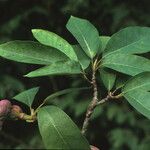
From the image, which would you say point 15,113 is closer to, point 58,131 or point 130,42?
point 58,131

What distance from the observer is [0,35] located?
350 cm

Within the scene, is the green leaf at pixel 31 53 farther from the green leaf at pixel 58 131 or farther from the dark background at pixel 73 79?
the dark background at pixel 73 79

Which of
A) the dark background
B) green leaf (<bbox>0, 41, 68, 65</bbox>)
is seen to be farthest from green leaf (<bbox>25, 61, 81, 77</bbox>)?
the dark background

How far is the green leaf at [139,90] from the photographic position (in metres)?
0.88

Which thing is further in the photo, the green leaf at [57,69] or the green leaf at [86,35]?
the green leaf at [86,35]

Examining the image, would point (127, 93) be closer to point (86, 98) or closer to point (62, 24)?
point (86, 98)

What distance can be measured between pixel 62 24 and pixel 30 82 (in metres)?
0.64

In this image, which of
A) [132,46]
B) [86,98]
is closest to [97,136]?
[86,98]

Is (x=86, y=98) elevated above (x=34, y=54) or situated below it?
below

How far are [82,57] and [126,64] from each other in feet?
0.37

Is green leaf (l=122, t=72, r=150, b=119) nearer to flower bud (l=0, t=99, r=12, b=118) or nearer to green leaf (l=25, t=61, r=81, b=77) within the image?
green leaf (l=25, t=61, r=81, b=77)

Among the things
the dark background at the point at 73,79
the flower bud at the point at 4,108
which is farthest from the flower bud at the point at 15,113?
the dark background at the point at 73,79

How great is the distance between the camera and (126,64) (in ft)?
3.02

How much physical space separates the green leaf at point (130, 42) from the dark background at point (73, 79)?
7.16ft
